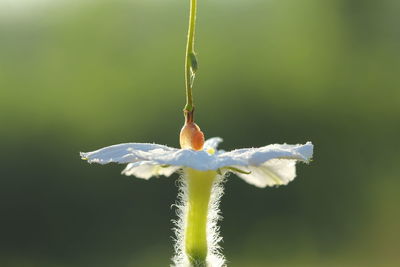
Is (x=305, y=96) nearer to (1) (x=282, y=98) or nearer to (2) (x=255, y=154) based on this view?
(1) (x=282, y=98)

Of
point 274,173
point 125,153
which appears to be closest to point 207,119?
point 274,173

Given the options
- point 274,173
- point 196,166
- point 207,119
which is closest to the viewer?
point 196,166

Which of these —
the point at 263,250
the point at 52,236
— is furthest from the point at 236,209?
the point at 52,236

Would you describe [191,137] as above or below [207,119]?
below

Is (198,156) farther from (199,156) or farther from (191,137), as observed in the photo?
(191,137)

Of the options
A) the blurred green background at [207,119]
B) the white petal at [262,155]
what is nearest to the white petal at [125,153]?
the white petal at [262,155]

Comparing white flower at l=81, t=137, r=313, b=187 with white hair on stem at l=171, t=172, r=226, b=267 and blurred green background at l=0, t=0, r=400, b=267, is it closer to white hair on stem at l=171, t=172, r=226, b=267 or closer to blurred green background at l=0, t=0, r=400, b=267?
white hair on stem at l=171, t=172, r=226, b=267

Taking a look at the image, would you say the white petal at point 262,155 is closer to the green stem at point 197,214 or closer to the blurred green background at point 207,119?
the green stem at point 197,214
